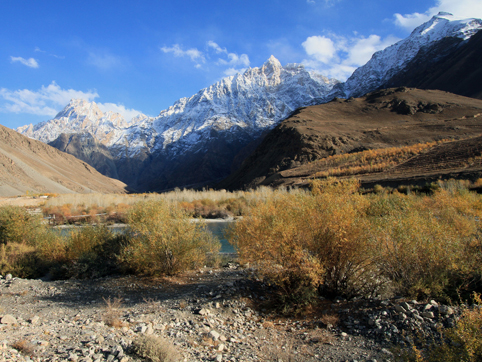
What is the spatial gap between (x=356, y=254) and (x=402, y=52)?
194 metres

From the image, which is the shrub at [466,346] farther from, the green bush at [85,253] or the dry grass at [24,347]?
the green bush at [85,253]

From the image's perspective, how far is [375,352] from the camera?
454 cm

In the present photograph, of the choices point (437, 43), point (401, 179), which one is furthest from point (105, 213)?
point (437, 43)

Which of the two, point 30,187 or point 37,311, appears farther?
point 30,187

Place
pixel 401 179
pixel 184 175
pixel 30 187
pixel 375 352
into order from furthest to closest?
1. pixel 184 175
2. pixel 30 187
3. pixel 401 179
4. pixel 375 352

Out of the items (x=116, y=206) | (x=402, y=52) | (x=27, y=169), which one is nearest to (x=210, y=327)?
(x=116, y=206)

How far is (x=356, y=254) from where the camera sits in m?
6.27

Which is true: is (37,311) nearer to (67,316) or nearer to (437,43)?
(67,316)

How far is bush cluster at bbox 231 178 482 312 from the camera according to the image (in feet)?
19.0

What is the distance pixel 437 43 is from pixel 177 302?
16802cm

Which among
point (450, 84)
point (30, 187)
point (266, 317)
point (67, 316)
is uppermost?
point (450, 84)

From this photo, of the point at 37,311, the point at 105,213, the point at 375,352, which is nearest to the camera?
the point at 375,352

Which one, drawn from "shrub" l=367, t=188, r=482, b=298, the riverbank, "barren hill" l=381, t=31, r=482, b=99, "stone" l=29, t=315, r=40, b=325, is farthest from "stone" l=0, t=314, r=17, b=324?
"barren hill" l=381, t=31, r=482, b=99

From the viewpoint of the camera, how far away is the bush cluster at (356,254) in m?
5.78
